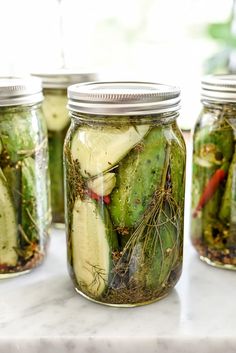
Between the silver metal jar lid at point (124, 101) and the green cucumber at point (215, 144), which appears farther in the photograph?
the green cucumber at point (215, 144)

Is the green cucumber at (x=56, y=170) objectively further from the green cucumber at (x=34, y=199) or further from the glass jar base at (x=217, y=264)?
the glass jar base at (x=217, y=264)

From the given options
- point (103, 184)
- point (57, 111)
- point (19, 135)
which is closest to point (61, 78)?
point (57, 111)

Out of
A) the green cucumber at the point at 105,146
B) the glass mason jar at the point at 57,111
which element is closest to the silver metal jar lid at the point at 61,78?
the glass mason jar at the point at 57,111

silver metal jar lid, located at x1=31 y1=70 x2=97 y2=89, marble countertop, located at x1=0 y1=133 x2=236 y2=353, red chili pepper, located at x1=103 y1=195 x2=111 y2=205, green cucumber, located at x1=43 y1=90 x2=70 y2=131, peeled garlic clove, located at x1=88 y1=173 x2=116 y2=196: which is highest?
silver metal jar lid, located at x1=31 y1=70 x2=97 y2=89

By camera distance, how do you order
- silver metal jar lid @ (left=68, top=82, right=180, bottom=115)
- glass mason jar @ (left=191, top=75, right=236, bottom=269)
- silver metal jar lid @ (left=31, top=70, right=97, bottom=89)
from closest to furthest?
silver metal jar lid @ (left=68, top=82, right=180, bottom=115) < glass mason jar @ (left=191, top=75, right=236, bottom=269) < silver metal jar lid @ (left=31, top=70, right=97, bottom=89)

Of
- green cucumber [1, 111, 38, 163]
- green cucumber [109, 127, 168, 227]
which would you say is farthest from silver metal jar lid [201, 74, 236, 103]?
green cucumber [1, 111, 38, 163]

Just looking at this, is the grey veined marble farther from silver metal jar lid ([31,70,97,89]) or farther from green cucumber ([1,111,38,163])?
silver metal jar lid ([31,70,97,89])

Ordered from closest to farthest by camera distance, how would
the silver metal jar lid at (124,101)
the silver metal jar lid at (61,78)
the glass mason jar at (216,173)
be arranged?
the silver metal jar lid at (124,101) → the glass mason jar at (216,173) → the silver metal jar lid at (61,78)
